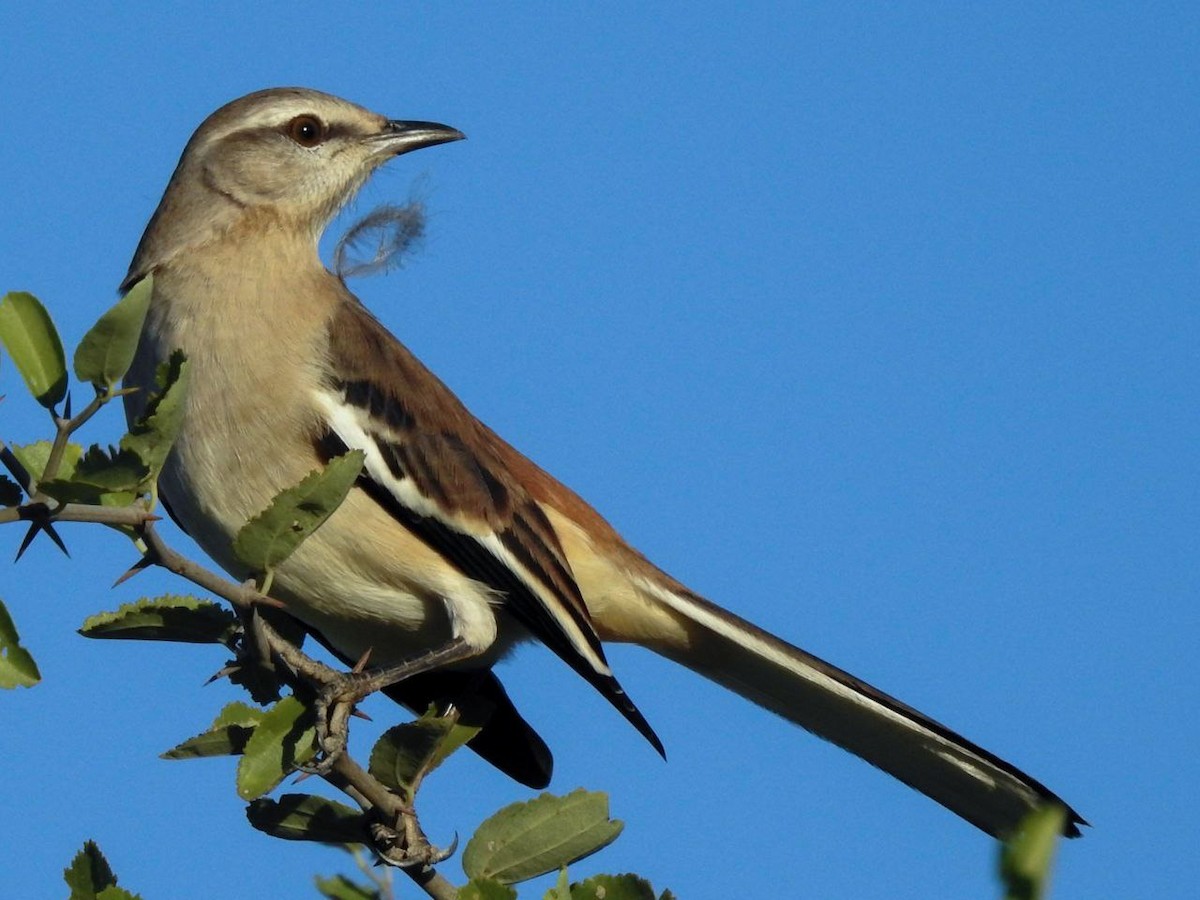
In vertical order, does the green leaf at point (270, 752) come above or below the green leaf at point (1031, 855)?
above

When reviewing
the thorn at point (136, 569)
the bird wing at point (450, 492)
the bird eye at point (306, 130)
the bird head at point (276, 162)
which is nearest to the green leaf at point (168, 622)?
the thorn at point (136, 569)

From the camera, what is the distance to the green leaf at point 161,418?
10.3 ft

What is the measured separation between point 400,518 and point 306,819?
6.23 feet

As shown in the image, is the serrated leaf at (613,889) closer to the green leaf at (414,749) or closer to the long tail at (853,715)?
the green leaf at (414,749)

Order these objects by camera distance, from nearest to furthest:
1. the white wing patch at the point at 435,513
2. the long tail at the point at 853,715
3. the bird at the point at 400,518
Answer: the long tail at the point at 853,715 < the bird at the point at 400,518 < the white wing patch at the point at 435,513

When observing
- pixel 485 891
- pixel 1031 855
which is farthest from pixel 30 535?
pixel 1031 855

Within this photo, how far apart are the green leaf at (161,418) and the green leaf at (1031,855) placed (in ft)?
6.66

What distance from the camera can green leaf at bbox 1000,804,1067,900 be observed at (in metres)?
1.58

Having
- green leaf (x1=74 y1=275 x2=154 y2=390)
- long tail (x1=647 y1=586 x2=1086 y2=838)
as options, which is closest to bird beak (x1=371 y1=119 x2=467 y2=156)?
long tail (x1=647 y1=586 x2=1086 y2=838)

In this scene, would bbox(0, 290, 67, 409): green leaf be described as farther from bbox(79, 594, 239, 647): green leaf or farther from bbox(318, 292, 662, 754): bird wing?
bbox(318, 292, 662, 754): bird wing

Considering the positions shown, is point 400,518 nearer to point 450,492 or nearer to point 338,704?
point 450,492

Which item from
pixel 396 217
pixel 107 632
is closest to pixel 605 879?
pixel 107 632

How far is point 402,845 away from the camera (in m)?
4.31

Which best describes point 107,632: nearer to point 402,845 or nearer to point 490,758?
point 402,845
